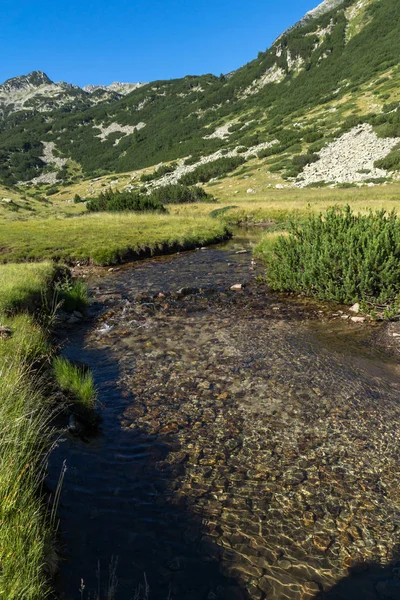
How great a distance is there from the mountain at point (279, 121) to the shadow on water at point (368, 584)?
53.6 metres

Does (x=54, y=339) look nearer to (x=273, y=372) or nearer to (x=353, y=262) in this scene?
(x=273, y=372)

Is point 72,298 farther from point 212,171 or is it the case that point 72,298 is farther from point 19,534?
point 212,171

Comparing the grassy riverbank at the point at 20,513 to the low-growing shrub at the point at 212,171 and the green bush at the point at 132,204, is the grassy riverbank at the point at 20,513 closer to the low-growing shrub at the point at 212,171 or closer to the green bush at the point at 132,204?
the green bush at the point at 132,204

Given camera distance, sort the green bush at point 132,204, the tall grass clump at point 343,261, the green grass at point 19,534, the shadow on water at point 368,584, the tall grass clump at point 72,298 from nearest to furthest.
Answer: the green grass at point 19,534, the shadow on water at point 368,584, the tall grass clump at point 343,261, the tall grass clump at point 72,298, the green bush at point 132,204

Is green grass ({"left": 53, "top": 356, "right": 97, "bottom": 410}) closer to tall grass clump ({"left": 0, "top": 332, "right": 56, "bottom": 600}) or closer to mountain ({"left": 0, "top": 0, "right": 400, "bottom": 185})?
tall grass clump ({"left": 0, "top": 332, "right": 56, "bottom": 600})

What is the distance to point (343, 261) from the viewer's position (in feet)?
42.1

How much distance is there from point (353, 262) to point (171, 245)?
15376mm

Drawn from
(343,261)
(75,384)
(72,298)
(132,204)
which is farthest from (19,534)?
(132,204)

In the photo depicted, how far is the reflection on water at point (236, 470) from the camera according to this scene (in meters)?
4.13

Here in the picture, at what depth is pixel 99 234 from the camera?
27578mm

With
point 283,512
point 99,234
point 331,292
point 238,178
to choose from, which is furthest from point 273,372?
point 238,178

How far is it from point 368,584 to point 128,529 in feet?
8.97

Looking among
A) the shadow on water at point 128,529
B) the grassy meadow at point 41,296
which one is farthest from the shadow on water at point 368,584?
the grassy meadow at point 41,296

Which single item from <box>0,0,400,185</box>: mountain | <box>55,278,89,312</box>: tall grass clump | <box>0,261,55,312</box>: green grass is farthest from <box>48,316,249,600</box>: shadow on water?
<box>0,0,400,185</box>: mountain
